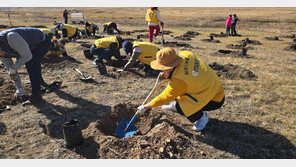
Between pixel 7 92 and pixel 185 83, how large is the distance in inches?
172

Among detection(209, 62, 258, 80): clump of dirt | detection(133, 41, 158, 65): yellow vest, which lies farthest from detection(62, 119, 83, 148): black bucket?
detection(209, 62, 258, 80): clump of dirt

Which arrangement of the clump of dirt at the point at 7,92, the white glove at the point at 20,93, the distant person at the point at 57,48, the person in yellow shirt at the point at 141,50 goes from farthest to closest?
1. the distant person at the point at 57,48
2. the person in yellow shirt at the point at 141,50
3. the clump of dirt at the point at 7,92
4. the white glove at the point at 20,93

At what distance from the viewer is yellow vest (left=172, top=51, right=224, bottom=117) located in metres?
2.55

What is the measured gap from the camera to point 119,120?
148 inches

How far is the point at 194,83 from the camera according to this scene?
2605 mm

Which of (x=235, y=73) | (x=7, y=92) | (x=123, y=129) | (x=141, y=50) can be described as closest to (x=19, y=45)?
(x=7, y=92)

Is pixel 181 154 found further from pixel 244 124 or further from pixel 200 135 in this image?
pixel 244 124

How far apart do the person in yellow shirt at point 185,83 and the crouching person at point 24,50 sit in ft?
7.54

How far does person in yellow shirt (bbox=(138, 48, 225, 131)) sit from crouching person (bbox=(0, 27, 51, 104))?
2297 mm

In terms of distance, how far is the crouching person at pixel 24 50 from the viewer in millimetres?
3120

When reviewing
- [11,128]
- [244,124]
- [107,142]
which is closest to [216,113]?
[244,124]

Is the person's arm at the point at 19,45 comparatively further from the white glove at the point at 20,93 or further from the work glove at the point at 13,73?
the white glove at the point at 20,93

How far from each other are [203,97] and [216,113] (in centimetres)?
124

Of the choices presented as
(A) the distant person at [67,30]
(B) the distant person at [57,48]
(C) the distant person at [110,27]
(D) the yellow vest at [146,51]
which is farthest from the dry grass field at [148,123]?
(C) the distant person at [110,27]
